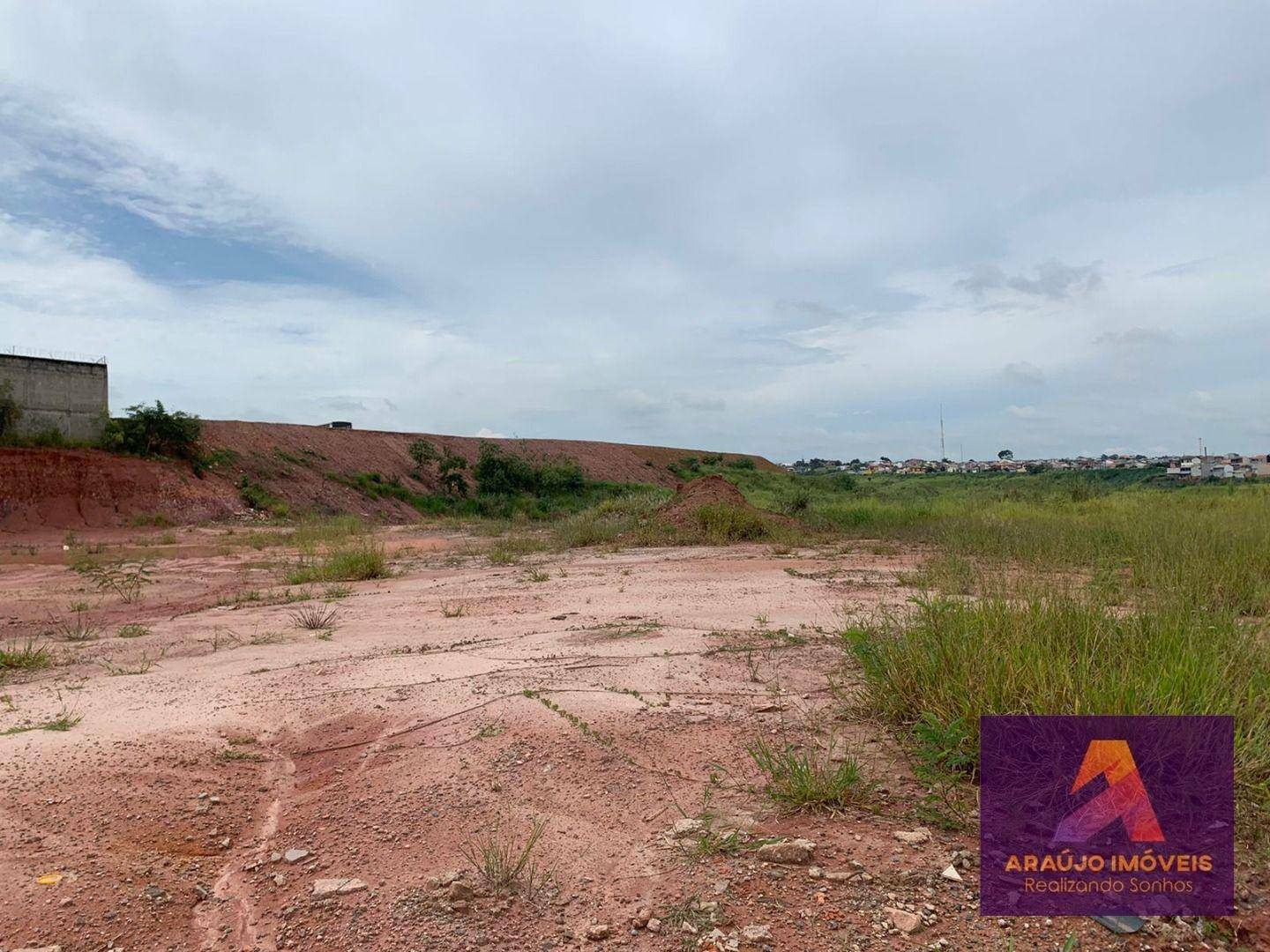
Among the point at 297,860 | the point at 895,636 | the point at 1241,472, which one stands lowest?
the point at 297,860

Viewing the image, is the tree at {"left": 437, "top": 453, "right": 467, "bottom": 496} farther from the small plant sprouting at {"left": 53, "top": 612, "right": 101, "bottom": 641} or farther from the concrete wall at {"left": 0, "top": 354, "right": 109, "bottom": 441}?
the small plant sprouting at {"left": 53, "top": 612, "right": 101, "bottom": 641}

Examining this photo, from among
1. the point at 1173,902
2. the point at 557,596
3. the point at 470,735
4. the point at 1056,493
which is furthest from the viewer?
the point at 1056,493

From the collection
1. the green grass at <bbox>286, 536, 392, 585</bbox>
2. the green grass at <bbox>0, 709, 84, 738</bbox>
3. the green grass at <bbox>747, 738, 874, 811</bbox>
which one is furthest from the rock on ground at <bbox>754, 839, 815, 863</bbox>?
the green grass at <bbox>286, 536, 392, 585</bbox>

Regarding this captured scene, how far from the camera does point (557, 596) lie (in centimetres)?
961

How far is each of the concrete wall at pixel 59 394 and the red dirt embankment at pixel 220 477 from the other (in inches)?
84.6

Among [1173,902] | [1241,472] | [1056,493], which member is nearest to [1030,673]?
[1173,902]

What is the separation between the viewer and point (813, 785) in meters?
3.36

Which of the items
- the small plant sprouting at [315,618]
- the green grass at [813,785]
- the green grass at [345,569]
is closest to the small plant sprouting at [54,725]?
the small plant sprouting at [315,618]

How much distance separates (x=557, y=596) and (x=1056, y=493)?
16800mm

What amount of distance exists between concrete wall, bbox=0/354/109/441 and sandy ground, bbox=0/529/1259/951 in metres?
Result: 27.9

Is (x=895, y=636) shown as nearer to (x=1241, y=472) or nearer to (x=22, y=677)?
(x=22, y=677)

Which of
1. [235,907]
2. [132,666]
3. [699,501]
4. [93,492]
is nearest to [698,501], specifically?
[699,501]

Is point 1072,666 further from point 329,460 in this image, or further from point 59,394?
point 329,460

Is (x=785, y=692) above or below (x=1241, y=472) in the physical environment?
below
